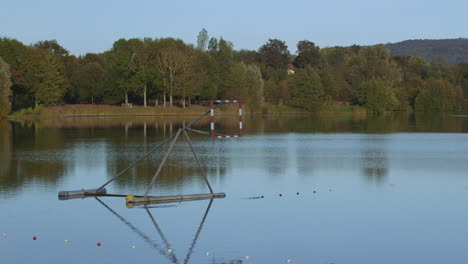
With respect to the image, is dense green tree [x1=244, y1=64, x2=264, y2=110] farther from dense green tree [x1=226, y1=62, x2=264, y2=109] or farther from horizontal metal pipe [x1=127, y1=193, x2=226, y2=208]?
horizontal metal pipe [x1=127, y1=193, x2=226, y2=208]

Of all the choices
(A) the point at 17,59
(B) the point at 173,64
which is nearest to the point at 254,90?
(B) the point at 173,64

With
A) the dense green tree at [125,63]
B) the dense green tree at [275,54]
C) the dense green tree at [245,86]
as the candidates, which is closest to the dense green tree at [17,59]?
the dense green tree at [125,63]

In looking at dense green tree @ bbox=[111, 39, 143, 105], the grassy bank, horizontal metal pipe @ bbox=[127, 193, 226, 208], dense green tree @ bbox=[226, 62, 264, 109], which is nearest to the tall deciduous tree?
the grassy bank

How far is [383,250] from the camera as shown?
12195mm

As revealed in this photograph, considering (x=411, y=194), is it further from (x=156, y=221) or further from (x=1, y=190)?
(x=1, y=190)

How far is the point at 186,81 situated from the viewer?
9131 centimetres

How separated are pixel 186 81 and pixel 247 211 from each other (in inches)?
3007

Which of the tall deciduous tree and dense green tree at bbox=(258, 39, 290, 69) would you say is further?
dense green tree at bbox=(258, 39, 290, 69)

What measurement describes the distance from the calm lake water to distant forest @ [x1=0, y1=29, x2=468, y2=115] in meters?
53.6

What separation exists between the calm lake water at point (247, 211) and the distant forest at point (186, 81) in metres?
53.6

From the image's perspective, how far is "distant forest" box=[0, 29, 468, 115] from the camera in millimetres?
84125

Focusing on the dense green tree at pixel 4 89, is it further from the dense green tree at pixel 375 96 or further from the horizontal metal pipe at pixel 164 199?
the dense green tree at pixel 375 96

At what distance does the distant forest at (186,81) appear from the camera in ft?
276

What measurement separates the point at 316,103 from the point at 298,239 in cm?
9389
